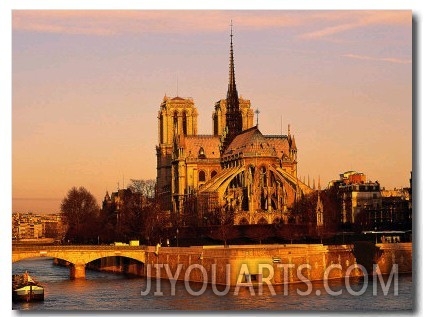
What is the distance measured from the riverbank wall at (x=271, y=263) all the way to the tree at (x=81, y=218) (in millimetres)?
19334

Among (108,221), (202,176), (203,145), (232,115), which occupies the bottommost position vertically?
(108,221)

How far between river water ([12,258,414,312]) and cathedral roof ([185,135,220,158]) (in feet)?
115

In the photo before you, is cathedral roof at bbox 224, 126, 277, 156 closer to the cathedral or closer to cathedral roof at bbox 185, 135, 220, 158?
the cathedral

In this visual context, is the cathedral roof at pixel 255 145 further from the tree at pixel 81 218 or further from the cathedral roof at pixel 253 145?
the tree at pixel 81 218

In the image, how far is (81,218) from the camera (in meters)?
73.0

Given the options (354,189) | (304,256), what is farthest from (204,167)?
(304,256)

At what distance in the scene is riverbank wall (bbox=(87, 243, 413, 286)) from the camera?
42.5 meters

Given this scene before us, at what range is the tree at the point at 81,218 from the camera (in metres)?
67.8

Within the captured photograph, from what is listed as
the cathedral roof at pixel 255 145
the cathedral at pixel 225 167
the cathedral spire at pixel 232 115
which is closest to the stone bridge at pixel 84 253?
the cathedral at pixel 225 167

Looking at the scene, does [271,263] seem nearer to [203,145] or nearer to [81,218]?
[81,218]

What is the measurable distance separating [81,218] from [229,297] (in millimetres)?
36004

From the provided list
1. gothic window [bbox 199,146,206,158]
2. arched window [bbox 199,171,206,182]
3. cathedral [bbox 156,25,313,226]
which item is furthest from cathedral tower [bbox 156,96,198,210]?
arched window [bbox 199,171,206,182]

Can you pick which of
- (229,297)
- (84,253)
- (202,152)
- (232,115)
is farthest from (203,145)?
(229,297)
